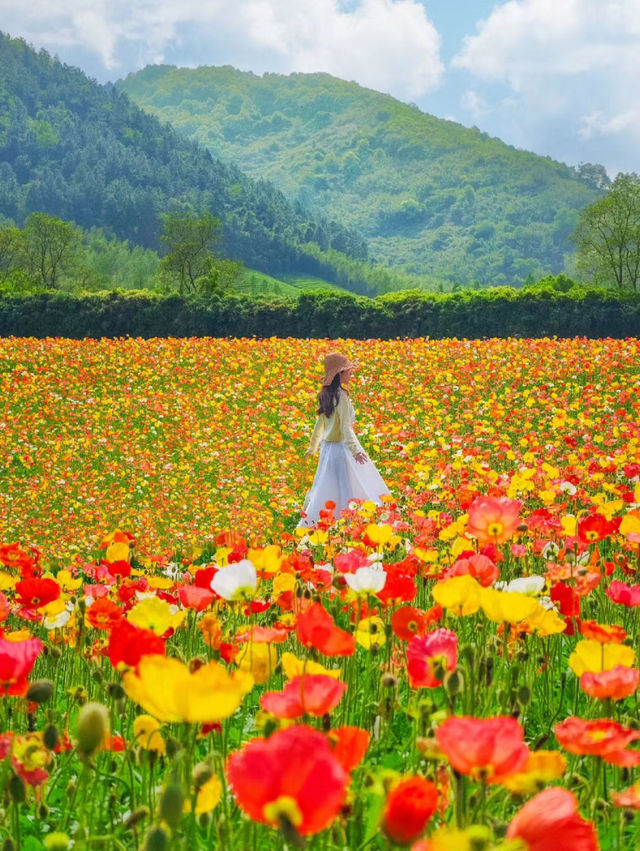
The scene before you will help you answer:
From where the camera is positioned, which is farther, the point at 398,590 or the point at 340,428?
the point at 340,428

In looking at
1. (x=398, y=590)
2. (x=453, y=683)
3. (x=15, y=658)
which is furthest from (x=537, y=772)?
(x=398, y=590)

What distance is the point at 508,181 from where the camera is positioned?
14150 cm

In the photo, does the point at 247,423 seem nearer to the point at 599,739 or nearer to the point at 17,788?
the point at 17,788

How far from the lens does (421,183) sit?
14862 cm

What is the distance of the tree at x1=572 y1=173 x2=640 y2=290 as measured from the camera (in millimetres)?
46875

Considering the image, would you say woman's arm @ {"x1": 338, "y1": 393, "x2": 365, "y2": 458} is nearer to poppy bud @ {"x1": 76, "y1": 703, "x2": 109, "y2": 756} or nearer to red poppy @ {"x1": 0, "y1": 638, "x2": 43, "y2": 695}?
red poppy @ {"x1": 0, "y1": 638, "x2": 43, "y2": 695}

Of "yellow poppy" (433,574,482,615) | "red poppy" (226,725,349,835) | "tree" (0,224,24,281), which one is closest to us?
"red poppy" (226,725,349,835)

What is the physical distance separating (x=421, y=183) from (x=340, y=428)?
480 ft

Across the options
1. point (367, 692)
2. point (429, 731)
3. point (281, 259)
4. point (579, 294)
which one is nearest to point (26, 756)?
point (429, 731)

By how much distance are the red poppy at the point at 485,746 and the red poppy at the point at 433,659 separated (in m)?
0.59

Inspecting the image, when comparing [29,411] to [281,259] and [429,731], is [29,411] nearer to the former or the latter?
[429,731]

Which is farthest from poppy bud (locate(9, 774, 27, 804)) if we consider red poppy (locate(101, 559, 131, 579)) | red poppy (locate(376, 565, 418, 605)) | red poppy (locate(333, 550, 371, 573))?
red poppy (locate(101, 559, 131, 579))

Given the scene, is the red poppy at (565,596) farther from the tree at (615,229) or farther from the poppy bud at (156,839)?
the tree at (615,229)

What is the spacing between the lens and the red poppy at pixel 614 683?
1.52m
